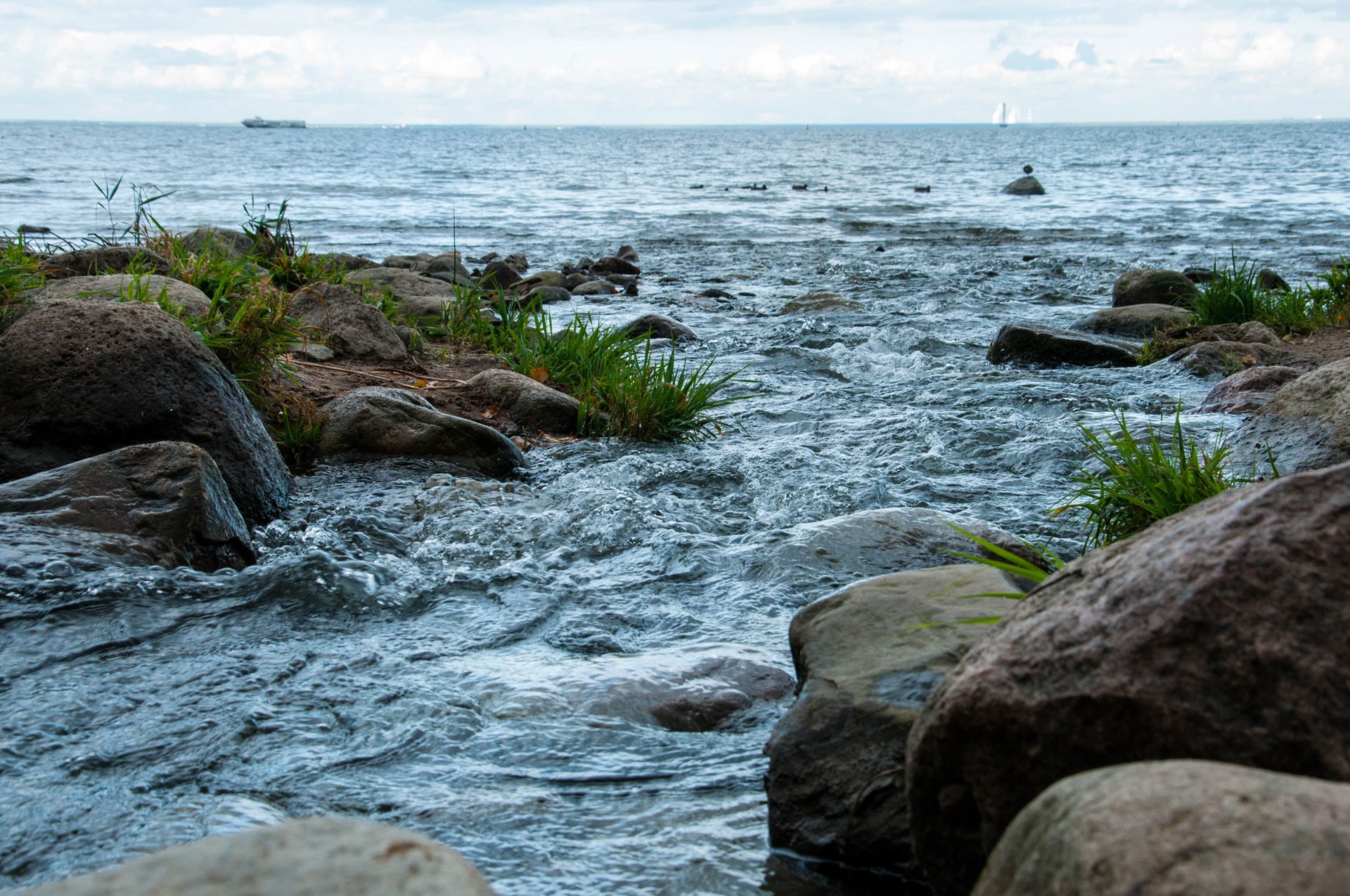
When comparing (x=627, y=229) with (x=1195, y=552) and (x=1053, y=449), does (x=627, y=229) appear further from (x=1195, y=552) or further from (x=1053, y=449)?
(x=1195, y=552)

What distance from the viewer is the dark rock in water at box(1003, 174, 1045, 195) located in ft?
107

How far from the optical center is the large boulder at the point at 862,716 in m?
2.37

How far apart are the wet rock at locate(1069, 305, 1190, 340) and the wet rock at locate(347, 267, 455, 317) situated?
19.3ft

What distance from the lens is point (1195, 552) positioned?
178 centimetres

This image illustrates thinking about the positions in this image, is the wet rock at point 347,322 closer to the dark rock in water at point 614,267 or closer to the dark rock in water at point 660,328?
the dark rock in water at point 660,328

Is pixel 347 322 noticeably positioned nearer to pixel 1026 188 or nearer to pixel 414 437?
pixel 414 437

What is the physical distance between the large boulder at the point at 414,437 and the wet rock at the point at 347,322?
1538 millimetres

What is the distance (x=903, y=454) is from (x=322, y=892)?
16.4 ft

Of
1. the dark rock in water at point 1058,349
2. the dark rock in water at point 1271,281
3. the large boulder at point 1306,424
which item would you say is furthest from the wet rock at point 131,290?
the dark rock in water at point 1271,281

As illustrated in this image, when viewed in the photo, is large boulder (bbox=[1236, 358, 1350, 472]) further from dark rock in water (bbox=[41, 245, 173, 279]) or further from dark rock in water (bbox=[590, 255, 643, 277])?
dark rock in water (bbox=[590, 255, 643, 277])

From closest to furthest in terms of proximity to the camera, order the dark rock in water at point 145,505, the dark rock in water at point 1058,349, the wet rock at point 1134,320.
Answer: the dark rock in water at point 145,505 → the dark rock in water at point 1058,349 → the wet rock at point 1134,320

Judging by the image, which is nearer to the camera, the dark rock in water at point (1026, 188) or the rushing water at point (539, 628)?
the rushing water at point (539, 628)

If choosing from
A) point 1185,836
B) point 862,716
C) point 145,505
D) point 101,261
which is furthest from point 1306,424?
point 101,261

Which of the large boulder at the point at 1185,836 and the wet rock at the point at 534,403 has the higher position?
the large boulder at the point at 1185,836
